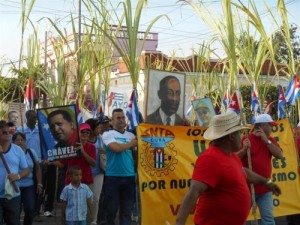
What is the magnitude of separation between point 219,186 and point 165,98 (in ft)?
15.8

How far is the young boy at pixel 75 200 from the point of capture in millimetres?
8734

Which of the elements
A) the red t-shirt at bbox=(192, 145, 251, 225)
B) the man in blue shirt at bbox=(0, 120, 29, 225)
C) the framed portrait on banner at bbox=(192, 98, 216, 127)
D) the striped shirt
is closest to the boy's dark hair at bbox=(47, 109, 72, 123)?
the striped shirt

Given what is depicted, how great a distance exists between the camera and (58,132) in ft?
32.2

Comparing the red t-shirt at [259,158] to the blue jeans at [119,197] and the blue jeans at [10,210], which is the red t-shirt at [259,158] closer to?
the blue jeans at [119,197]

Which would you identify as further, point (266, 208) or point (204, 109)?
point (204, 109)

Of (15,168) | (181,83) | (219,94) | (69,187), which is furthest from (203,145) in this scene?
(219,94)

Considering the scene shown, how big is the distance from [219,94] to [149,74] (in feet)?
41.4

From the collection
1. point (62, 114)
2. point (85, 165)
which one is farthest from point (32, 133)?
point (85, 165)

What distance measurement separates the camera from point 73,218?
8711 mm

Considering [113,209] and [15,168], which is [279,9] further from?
[15,168]

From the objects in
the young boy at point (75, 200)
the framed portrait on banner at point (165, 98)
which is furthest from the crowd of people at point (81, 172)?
the framed portrait on banner at point (165, 98)

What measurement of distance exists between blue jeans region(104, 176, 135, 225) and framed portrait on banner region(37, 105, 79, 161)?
2.43 ft

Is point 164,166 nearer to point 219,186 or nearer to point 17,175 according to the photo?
point 17,175

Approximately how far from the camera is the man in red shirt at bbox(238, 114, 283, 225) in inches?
332
